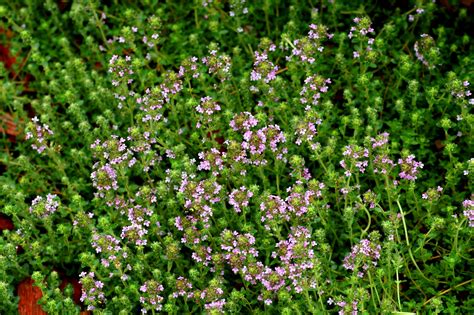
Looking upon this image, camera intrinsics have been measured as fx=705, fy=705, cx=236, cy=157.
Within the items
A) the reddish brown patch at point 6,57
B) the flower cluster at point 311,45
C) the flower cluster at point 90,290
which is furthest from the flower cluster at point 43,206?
the flower cluster at point 311,45

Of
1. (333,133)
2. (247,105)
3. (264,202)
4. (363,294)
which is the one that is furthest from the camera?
(247,105)

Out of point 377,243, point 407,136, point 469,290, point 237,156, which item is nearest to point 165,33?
point 237,156

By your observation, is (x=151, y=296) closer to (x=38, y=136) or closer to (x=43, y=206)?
(x=43, y=206)

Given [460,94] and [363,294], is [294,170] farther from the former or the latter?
[460,94]

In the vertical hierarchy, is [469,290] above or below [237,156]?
below

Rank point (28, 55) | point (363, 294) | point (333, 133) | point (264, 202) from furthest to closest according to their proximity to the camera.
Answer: point (28, 55) → point (333, 133) → point (264, 202) → point (363, 294)

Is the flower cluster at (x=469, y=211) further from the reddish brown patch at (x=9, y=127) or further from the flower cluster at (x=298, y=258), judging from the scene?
the reddish brown patch at (x=9, y=127)
